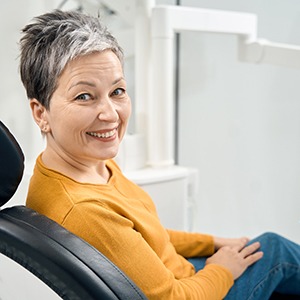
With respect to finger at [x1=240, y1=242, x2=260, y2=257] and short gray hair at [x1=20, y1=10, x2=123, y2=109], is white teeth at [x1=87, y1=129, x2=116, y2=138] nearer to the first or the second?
short gray hair at [x1=20, y1=10, x2=123, y2=109]

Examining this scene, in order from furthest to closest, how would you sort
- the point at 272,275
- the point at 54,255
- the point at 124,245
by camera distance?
the point at 272,275, the point at 124,245, the point at 54,255

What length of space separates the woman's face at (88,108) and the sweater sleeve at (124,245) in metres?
0.15

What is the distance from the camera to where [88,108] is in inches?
47.2

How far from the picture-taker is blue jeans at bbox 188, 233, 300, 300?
1.41 metres

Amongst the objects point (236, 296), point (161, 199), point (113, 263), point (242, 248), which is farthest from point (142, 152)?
point (113, 263)

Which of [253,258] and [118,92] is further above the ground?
[118,92]

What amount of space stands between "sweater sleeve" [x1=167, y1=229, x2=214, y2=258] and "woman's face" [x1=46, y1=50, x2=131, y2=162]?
0.46m

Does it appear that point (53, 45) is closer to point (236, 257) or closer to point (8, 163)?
point (8, 163)

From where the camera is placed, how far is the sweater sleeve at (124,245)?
1122 mm

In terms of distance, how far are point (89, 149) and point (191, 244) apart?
525 millimetres

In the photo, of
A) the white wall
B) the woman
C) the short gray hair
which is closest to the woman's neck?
the woman

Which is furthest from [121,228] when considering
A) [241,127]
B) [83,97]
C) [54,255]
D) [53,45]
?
[241,127]

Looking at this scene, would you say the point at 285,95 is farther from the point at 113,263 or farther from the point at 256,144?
the point at 113,263

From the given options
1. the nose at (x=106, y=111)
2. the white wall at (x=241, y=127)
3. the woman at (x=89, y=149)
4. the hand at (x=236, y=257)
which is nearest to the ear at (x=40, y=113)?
the woman at (x=89, y=149)
